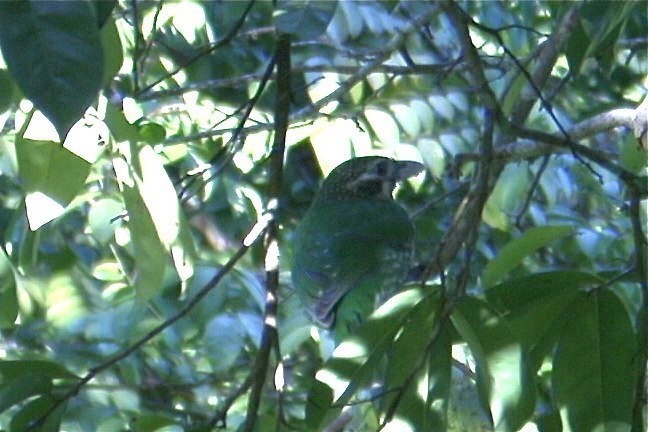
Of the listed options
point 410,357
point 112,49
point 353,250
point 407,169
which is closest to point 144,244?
point 112,49

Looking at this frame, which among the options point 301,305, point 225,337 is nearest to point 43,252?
point 225,337

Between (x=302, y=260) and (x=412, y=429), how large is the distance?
1134mm

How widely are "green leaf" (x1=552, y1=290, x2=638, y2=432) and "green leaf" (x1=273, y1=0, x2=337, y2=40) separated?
58 cm

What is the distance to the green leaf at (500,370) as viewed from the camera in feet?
4.21

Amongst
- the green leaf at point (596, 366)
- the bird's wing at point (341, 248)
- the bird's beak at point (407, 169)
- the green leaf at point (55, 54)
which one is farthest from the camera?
the bird's beak at point (407, 169)

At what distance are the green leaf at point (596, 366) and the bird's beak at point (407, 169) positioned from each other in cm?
128

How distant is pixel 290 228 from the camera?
4.03 metres

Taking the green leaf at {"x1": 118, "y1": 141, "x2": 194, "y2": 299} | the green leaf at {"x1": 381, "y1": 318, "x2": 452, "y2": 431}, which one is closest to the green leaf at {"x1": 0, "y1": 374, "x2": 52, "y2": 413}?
the green leaf at {"x1": 118, "y1": 141, "x2": 194, "y2": 299}

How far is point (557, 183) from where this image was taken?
335cm

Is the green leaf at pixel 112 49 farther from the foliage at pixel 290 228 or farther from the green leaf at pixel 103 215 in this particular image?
the green leaf at pixel 103 215

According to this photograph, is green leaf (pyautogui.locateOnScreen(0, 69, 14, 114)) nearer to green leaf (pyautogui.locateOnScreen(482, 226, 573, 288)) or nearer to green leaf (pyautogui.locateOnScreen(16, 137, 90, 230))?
green leaf (pyautogui.locateOnScreen(16, 137, 90, 230))

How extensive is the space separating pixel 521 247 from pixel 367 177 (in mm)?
1162

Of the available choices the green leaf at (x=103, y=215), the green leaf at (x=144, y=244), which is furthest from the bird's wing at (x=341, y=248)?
the green leaf at (x=144, y=244)

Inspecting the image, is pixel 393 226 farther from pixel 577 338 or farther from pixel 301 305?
pixel 577 338
